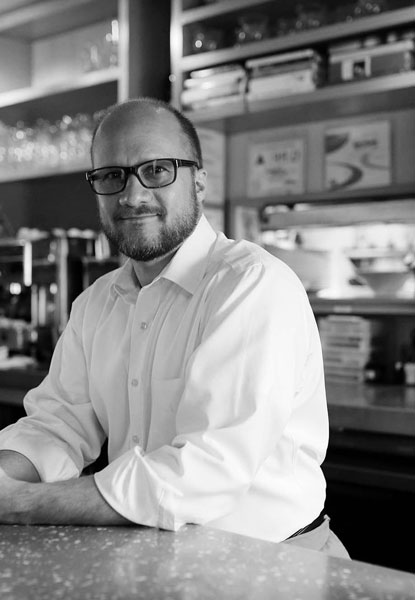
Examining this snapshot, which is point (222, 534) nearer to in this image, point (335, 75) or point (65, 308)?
point (335, 75)

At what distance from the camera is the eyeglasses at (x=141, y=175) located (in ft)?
4.89

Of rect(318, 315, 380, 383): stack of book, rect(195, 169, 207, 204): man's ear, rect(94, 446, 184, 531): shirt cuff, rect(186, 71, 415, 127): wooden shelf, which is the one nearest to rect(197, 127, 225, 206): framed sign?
rect(186, 71, 415, 127): wooden shelf

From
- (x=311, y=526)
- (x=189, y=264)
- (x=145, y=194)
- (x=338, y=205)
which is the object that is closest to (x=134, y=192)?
(x=145, y=194)

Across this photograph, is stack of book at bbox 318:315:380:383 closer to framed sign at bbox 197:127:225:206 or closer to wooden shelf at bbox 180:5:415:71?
framed sign at bbox 197:127:225:206

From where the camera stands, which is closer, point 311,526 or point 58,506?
point 58,506

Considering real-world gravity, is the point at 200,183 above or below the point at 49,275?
above

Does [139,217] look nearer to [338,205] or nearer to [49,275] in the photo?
[338,205]

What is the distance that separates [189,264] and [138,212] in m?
0.14

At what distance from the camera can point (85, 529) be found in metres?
1.12

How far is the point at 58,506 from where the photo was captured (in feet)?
3.77

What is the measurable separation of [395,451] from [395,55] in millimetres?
1432

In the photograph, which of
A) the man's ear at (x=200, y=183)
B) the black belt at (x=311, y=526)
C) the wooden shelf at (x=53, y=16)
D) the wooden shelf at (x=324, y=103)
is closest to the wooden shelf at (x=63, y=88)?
the wooden shelf at (x=53, y=16)

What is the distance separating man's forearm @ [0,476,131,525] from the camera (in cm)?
114

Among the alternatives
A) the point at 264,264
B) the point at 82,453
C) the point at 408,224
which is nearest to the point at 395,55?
the point at 408,224
